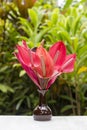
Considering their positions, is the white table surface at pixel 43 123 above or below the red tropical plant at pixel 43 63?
below

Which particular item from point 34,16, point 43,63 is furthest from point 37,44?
point 43,63

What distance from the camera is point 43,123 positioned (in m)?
1.22

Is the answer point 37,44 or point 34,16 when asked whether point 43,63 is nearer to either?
point 37,44

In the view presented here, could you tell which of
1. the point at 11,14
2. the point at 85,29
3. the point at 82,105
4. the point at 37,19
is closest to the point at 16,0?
the point at 11,14

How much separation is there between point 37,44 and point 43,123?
0.74 m

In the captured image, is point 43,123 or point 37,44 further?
point 37,44

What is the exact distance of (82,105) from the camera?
2012 mm

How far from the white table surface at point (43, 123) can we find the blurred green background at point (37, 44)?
50cm

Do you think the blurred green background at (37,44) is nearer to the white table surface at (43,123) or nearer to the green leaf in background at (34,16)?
the green leaf in background at (34,16)

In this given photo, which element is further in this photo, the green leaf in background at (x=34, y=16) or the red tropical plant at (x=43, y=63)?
the green leaf in background at (x=34, y=16)

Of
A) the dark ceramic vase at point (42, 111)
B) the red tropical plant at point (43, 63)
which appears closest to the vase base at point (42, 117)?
the dark ceramic vase at point (42, 111)

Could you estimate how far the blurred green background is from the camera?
1.84 metres

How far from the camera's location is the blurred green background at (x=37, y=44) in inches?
72.3

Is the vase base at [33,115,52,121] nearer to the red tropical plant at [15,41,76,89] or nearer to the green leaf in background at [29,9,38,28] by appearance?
the red tropical plant at [15,41,76,89]
